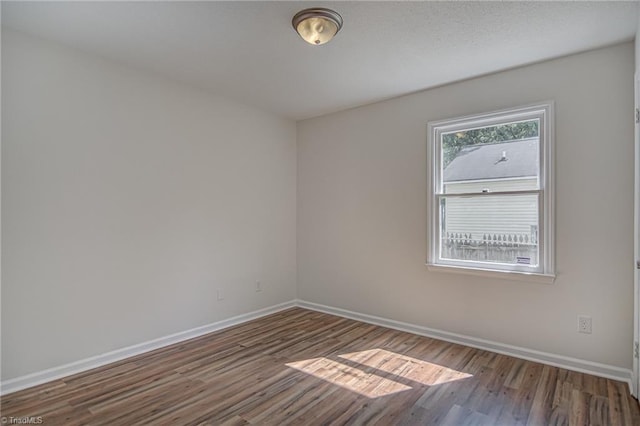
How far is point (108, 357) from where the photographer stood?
293 cm

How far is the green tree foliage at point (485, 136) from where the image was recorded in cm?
309

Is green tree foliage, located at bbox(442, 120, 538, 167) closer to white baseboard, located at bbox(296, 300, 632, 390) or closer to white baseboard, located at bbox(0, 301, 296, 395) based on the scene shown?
white baseboard, located at bbox(296, 300, 632, 390)

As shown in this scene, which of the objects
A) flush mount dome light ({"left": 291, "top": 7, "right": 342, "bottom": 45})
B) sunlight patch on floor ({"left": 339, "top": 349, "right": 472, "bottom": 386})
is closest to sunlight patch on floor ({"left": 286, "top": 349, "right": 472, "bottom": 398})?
sunlight patch on floor ({"left": 339, "top": 349, "right": 472, "bottom": 386})

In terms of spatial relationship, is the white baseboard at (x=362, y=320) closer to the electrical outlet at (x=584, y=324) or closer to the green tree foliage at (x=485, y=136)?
the electrical outlet at (x=584, y=324)

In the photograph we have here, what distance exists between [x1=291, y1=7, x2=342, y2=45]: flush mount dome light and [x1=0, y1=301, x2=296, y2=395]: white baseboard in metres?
2.97

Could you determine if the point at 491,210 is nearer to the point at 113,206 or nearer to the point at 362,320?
the point at 362,320

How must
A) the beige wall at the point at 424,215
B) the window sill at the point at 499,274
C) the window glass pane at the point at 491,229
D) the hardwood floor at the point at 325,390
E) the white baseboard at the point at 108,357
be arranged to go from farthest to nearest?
the window glass pane at the point at 491,229 < the window sill at the point at 499,274 < the beige wall at the point at 424,215 < the white baseboard at the point at 108,357 < the hardwood floor at the point at 325,390

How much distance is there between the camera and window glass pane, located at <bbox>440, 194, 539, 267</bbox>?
3.06 m

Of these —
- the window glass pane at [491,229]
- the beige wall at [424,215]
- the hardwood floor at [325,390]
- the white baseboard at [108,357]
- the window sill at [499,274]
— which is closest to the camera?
the hardwood floor at [325,390]

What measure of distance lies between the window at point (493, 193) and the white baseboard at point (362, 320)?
0.68 meters

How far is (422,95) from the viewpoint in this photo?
365 centimetres

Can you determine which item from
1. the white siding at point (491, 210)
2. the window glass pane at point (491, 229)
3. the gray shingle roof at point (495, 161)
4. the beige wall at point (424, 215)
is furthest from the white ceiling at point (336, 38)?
the window glass pane at point (491, 229)

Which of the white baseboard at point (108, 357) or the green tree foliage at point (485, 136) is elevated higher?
the green tree foliage at point (485, 136)

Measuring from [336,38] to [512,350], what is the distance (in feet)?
10.0
